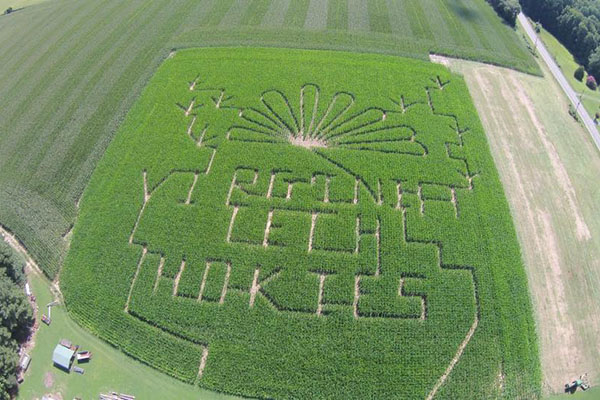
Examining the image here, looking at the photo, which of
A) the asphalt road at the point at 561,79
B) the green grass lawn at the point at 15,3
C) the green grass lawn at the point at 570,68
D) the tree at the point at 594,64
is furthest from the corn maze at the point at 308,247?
the green grass lawn at the point at 15,3

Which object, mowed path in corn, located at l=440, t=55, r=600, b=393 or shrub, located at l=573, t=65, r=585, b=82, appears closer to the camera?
mowed path in corn, located at l=440, t=55, r=600, b=393

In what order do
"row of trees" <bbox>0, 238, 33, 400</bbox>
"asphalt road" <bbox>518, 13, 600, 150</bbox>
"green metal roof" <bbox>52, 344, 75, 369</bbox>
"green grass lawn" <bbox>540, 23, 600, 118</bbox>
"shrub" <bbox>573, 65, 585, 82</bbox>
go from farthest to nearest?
"shrub" <bbox>573, 65, 585, 82</bbox>, "green grass lawn" <bbox>540, 23, 600, 118</bbox>, "asphalt road" <bbox>518, 13, 600, 150</bbox>, "green metal roof" <bbox>52, 344, 75, 369</bbox>, "row of trees" <bbox>0, 238, 33, 400</bbox>

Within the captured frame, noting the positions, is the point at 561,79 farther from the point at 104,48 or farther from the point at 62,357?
the point at 62,357

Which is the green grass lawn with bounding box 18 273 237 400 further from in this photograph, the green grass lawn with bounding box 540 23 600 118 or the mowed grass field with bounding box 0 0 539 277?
the green grass lawn with bounding box 540 23 600 118

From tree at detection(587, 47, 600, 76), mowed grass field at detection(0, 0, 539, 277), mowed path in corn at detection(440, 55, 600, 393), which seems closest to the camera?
mowed path in corn at detection(440, 55, 600, 393)

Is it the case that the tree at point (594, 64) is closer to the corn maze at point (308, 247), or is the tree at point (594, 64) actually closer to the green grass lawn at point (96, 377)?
the corn maze at point (308, 247)

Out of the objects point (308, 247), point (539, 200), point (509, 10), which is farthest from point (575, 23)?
point (308, 247)

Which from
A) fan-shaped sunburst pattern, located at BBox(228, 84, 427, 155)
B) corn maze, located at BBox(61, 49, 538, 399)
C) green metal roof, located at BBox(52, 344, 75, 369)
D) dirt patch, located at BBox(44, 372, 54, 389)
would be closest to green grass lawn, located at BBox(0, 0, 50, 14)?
corn maze, located at BBox(61, 49, 538, 399)

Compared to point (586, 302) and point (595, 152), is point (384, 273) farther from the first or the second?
point (595, 152)
